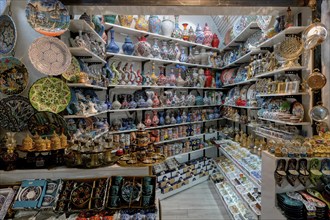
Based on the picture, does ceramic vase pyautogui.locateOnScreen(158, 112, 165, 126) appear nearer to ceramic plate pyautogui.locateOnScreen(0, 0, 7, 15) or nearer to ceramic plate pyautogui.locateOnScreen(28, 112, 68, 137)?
ceramic plate pyautogui.locateOnScreen(28, 112, 68, 137)

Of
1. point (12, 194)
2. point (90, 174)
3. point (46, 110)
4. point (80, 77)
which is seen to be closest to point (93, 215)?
point (90, 174)

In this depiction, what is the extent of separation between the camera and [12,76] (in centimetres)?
208

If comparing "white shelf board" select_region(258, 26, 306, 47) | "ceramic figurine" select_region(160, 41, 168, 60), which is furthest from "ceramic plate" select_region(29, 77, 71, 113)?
"ceramic figurine" select_region(160, 41, 168, 60)

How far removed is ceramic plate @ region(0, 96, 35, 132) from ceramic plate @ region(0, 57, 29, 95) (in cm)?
8

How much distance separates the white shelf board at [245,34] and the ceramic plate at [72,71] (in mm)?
2503

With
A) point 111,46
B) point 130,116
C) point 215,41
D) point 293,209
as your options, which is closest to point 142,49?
point 111,46

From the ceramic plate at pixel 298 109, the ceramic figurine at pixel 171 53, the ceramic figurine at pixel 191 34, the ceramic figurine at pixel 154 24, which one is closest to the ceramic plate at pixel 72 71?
the ceramic figurine at pixel 154 24

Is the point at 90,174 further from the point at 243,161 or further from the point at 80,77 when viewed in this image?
the point at 243,161

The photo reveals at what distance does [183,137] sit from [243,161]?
153cm

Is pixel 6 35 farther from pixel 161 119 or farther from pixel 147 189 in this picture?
pixel 161 119

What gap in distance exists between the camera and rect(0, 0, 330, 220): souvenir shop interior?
5.59 ft

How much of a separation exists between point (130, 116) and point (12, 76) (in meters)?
2.15

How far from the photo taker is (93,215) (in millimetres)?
1585

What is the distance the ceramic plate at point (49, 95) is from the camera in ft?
6.85
